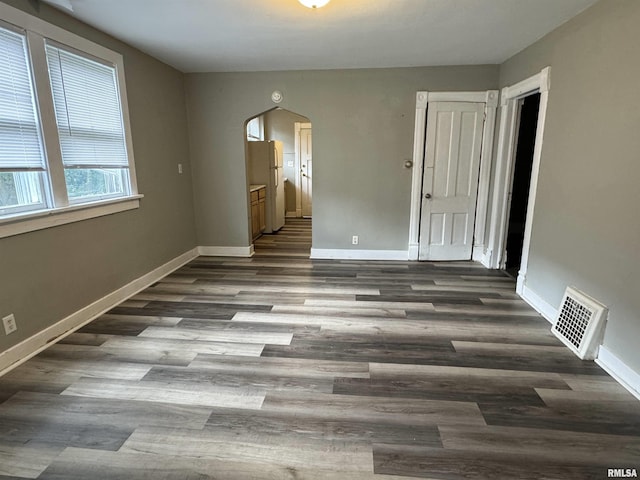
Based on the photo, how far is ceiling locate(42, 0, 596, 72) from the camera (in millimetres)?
2619

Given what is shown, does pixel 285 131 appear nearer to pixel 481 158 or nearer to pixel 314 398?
pixel 481 158

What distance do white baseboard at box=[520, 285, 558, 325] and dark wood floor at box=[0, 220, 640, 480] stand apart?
0.28 feet

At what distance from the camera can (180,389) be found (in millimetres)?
2129

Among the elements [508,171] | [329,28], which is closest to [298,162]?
[508,171]

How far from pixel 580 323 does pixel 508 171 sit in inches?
86.9

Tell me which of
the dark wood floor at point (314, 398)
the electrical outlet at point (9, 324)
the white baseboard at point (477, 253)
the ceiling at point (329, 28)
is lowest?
the dark wood floor at point (314, 398)

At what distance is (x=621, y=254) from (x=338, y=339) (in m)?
2.00

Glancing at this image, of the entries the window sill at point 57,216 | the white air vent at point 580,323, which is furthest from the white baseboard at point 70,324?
the white air vent at point 580,323

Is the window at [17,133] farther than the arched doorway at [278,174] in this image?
No

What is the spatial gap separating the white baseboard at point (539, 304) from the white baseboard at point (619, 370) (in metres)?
0.49

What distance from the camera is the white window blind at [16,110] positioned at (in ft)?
7.47

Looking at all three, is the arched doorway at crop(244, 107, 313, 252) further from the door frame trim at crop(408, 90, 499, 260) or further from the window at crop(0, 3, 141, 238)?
the window at crop(0, 3, 141, 238)

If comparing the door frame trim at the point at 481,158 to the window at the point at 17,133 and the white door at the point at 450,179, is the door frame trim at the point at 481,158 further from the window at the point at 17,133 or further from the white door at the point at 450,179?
the window at the point at 17,133

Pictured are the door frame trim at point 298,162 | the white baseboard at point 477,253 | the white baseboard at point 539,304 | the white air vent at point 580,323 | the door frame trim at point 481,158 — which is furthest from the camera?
the door frame trim at point 298,162
